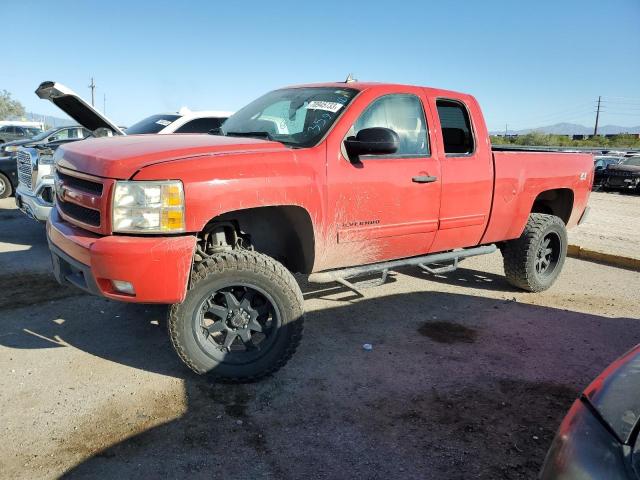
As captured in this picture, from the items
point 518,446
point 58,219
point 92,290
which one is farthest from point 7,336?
point 518,446

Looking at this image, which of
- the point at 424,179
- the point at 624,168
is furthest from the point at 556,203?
the point at 624,168

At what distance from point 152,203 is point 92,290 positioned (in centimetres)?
64

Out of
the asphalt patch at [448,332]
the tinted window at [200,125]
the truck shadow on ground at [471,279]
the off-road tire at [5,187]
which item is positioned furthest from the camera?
the off-road tire at [5,187]

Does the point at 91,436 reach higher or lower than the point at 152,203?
lower

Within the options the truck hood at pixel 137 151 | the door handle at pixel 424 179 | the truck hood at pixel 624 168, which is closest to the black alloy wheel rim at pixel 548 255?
the door handle at pixel 424 179

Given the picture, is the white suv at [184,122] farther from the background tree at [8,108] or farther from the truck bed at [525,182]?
the background tree at [8,108]

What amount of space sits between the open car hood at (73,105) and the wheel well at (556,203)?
4.74 meters

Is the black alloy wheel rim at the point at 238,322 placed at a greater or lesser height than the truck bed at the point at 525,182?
lesser

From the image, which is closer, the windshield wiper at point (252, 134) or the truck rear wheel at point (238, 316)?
the truck rear wheel at point (238, 316)

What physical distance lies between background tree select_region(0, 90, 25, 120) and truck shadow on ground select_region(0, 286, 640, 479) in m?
86.0

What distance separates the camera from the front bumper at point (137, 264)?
9.17ft

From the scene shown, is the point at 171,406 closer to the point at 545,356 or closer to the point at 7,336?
the point at 7,336

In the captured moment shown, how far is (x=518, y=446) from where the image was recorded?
9.04 ft

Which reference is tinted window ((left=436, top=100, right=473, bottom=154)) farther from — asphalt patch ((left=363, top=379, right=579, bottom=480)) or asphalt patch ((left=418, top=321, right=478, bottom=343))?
asphalt patch ((left=363, top=379, right=579, bottom=480))
